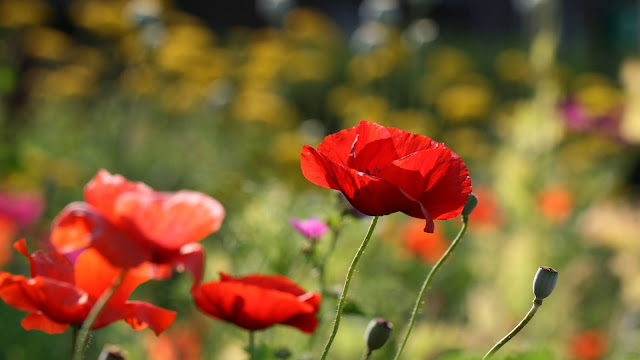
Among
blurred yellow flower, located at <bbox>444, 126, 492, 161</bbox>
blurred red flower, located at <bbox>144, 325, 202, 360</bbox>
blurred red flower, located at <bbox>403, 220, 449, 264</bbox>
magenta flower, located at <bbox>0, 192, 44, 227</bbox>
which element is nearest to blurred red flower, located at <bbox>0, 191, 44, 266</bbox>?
magenta flower, located at <bbox>0, 192, 44, 227</bbox>

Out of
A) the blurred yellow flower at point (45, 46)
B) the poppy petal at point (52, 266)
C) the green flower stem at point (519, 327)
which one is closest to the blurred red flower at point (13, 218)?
the poppy petal at point (52, 266)

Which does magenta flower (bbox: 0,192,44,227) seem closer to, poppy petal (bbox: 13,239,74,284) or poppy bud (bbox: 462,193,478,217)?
poppy petal (bbox: 13,239,74,284)

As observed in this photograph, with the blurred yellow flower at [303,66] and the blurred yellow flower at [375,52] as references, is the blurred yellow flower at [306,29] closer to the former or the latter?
the blurred yellow flower at [303,66]

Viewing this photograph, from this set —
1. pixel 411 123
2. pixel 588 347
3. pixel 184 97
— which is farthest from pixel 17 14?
pixel 588 347

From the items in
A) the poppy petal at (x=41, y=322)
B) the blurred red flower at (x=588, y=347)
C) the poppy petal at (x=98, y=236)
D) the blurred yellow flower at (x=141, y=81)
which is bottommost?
the blurred yellow flower at (x=141, y=81)

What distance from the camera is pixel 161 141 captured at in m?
4.18

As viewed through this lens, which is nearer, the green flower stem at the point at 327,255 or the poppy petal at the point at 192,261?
the poppy petal at the point at 192,261

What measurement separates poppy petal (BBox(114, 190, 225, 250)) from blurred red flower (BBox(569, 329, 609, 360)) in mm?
1288

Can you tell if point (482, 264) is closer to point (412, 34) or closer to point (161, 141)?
point (412, 34)

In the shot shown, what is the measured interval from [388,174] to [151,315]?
209mm

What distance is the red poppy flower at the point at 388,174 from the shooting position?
64 centimetres

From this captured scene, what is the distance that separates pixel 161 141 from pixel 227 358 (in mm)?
2800

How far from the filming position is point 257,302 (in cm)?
75

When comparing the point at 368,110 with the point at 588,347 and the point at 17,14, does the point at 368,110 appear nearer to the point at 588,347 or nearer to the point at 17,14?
the point at 17,14
